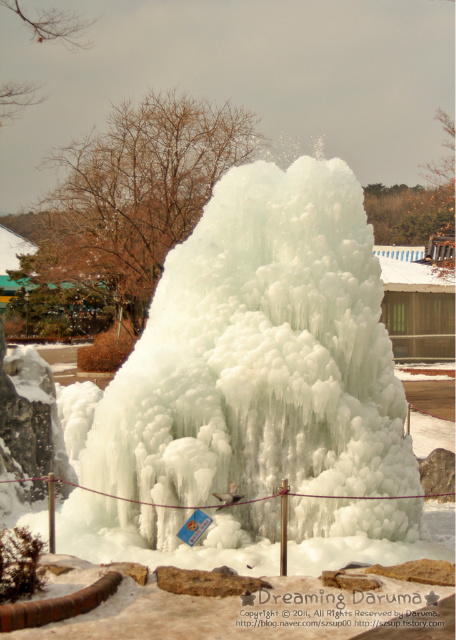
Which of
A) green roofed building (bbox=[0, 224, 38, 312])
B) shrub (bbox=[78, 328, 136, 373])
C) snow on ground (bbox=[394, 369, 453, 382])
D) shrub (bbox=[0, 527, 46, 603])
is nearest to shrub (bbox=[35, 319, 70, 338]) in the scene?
green roofed building (bbox=[0, 224, 38, 312])

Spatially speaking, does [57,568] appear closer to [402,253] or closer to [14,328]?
[402,253]

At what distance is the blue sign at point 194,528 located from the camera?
16.6ft

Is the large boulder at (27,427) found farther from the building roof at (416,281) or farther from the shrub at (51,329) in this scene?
the shrub at (51,329)

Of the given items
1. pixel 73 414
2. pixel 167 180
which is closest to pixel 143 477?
pixel 73 414

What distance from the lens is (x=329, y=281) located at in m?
5.75

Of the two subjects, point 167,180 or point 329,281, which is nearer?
point 329,281

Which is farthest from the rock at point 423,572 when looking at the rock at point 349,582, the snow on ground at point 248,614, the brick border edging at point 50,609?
the brick border edging at point 50,609

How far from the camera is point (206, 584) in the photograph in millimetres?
3924

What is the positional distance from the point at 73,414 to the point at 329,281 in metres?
5.62

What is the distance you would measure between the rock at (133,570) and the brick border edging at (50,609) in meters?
0.31

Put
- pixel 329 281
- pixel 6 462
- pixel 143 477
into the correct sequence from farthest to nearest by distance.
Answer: pixel 6 462
pixel 329 281
pixel 143 477

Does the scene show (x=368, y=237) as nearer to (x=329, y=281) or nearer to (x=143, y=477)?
(x=329, y=281)

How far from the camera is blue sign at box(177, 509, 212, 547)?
5.07 m

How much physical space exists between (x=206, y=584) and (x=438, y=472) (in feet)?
15.4
